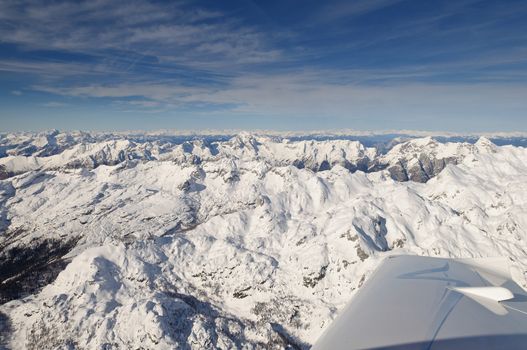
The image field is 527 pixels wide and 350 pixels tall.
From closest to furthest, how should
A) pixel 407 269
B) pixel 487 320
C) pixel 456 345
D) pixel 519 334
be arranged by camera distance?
pixel 456 345, pixel 519 334, pixel 487 320, pixel 407 269

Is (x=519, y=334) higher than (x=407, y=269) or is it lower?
higher

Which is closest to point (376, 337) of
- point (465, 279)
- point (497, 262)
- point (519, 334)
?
point (519, 334)

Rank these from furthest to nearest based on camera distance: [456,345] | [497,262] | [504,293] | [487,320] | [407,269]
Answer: [497,262] < [407,269] < [504,293] < [487,320] < [456,345]

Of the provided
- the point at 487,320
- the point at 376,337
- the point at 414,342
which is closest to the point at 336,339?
the point at 376,337

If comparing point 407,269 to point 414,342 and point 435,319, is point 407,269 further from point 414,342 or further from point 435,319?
point 414,342

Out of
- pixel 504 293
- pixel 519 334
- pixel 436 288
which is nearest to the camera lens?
pixel 519 334

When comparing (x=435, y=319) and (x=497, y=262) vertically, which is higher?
(x=435, y=319)

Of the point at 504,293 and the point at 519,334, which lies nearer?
the point at 519,334

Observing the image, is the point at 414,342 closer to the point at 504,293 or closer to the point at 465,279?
the point at 504,293

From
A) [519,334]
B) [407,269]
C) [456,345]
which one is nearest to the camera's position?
[456,345]
